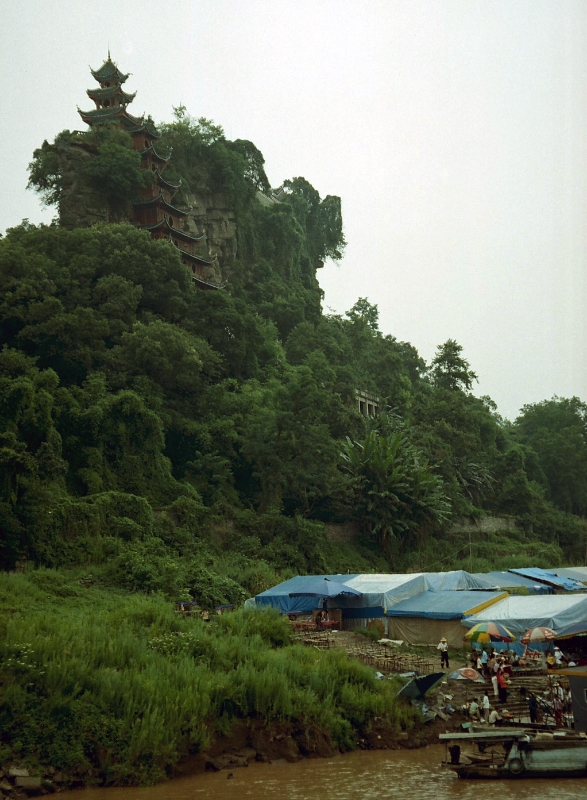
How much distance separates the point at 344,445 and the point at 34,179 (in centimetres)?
2313

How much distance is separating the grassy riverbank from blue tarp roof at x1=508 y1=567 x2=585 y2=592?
13650mm

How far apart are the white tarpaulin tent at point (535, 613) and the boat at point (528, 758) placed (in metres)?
4.43

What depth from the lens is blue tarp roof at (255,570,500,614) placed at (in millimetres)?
22297

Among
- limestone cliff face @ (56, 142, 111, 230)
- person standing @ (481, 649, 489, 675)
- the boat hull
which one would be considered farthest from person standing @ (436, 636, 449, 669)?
limestone cliff face @ (56, 142, 111, 230)

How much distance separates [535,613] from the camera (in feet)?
60.2

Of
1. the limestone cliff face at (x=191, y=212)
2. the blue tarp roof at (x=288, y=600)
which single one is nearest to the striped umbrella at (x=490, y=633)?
the blue tarp roof at (x=288, y=600)

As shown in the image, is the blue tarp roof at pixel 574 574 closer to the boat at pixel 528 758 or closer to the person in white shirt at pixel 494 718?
the person in white shirt at pixel 494 718

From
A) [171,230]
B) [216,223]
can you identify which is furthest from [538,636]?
[216,223]

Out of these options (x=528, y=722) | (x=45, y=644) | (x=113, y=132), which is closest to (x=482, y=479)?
(x=113, y=132)

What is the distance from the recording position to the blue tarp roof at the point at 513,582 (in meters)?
26.6

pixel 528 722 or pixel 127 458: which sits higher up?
pixel 127 458

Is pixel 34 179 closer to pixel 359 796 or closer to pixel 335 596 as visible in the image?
pixel 335 596

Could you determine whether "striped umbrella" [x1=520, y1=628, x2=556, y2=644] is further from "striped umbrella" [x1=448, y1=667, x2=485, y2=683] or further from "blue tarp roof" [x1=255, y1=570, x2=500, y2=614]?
"blue tarp roof" [x1=255, y1=570, x2=500, y2=614]

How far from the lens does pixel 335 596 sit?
73.7 ft
